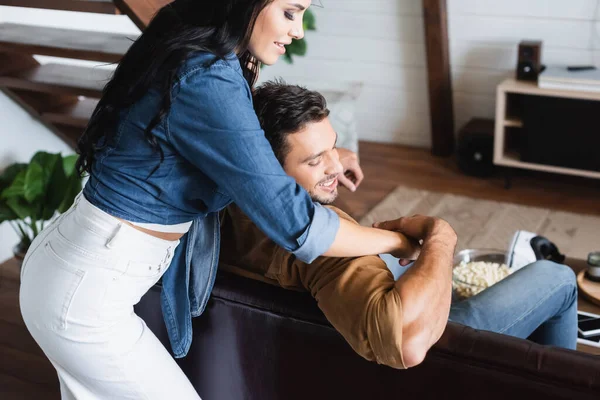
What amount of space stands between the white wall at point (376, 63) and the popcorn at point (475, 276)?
2.23 m

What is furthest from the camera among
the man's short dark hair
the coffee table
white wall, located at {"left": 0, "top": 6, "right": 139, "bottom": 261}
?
white wall, located at {"left": 0, "top": 6, "right": 139, "bottom": 261}

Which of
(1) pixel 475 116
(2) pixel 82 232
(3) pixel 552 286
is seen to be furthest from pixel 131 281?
(1) pixel 475 116

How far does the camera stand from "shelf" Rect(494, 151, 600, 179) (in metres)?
3.63

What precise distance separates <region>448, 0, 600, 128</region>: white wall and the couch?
2.79m

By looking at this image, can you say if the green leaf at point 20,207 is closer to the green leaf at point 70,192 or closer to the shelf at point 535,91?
the green leaf at point 70,192

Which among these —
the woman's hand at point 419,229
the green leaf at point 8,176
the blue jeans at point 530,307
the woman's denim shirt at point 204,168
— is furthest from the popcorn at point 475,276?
the green leaf at point 8,176

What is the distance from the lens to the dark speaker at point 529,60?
11.9 ft

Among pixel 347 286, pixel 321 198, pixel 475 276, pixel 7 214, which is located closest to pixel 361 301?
pixel 347 286

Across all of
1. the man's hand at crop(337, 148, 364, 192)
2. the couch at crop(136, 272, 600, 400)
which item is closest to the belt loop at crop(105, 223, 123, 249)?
the couch at crop(136, 272, 600, 400)

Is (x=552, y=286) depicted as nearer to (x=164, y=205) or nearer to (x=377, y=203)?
(x=164, y=205)

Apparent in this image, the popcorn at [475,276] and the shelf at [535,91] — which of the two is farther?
the shelf at [535,91]

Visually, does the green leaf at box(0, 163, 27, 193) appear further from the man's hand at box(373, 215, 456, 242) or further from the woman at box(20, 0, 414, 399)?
the man's hand at box(373, 215, 456, 242)

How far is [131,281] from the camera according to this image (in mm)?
1417

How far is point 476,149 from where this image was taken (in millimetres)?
3957
